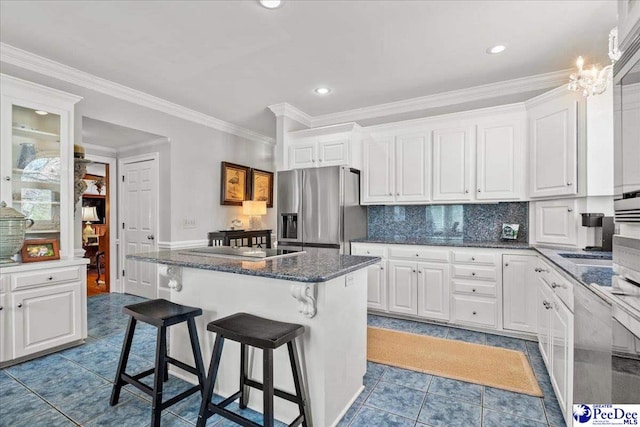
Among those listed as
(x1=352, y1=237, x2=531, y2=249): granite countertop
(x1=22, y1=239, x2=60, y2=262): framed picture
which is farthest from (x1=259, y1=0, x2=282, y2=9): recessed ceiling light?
(x1=22, y1=239, x2=60, y2=262): framed picture

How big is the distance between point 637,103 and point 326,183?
2.96 m

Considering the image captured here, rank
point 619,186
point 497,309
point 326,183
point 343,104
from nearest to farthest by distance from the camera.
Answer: point 619,186, point 497,309, point 326,183, point 343,104

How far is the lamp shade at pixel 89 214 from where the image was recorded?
23.4 ft

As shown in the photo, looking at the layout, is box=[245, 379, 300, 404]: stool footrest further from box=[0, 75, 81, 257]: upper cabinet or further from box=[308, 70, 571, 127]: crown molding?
box=[308, 70, 571, 127]: crown molding

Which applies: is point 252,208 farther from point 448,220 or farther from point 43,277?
point 448,220

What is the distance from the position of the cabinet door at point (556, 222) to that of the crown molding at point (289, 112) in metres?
3.06

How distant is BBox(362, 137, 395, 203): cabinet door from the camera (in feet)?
12.9

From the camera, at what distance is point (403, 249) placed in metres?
3.55

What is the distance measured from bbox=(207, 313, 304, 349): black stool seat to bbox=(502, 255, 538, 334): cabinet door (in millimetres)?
2439

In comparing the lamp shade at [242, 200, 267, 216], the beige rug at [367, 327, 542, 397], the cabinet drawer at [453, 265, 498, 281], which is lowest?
the beige rug at [367, 327, 542, 397]

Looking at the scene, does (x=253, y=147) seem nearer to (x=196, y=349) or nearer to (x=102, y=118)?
(x=102, y=118)

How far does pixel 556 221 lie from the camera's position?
118 inches

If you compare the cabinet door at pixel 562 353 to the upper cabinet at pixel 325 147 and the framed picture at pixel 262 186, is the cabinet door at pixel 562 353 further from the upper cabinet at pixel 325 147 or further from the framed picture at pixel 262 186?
the framed picture at pixel 262 186

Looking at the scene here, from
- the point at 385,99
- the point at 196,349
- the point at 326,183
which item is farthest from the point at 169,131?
the point at 196,349
